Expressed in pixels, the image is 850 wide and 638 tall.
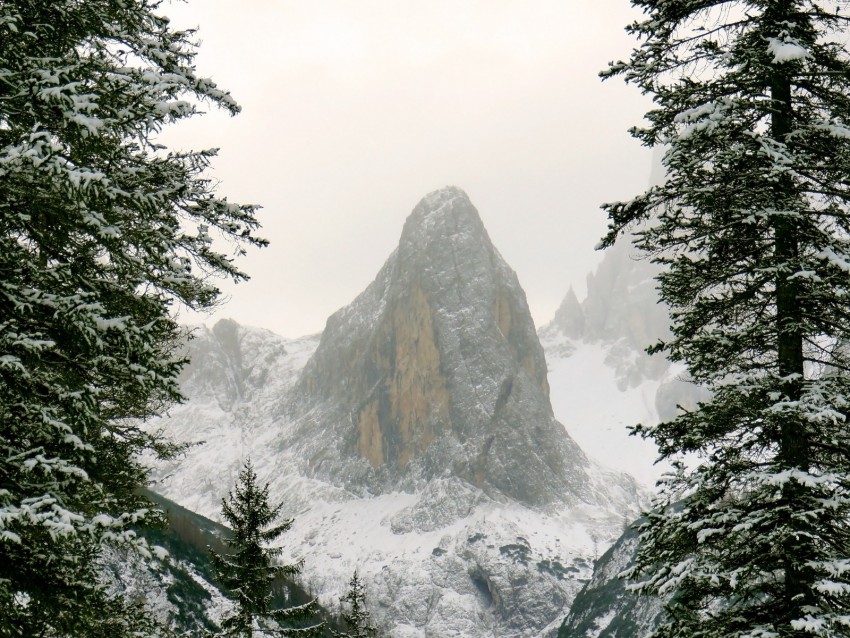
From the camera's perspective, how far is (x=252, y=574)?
18.5 metres

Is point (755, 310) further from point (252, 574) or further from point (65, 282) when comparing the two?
point (252, 574)

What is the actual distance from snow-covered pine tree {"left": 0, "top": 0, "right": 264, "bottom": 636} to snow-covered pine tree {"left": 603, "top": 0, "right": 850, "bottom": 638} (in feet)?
18.0

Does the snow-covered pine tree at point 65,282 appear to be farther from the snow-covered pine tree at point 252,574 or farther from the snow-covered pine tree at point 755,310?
the snow-covered pine tree at point 252,574

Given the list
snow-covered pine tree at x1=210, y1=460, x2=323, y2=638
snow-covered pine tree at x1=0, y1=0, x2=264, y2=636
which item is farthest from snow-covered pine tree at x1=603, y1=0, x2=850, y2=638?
snow-covered pine tree at x1=210, y1=460, x2=323, y2=638

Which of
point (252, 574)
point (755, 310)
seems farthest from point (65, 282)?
point (252, 574)

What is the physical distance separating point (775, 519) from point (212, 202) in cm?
723

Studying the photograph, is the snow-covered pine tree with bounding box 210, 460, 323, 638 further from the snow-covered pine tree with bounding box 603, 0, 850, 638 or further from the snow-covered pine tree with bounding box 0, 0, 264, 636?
the snow-covered pine tree with bounding box 603, 0, 850, 638

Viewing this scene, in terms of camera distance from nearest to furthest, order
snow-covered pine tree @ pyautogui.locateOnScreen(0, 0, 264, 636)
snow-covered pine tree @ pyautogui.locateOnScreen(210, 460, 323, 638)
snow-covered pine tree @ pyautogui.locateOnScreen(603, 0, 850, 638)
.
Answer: snow-covered pine tree @ pyautogui.locateOnScreen(0, 0, 264, 636) < snow-covered pine tree @ pyautogui.locateOnScreen(603, 0, 850, 638) < snow-covered pine tree @ pyautogui.locateOnScreen(210, 460, 323, 638)

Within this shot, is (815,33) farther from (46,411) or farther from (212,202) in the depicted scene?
(46,411)

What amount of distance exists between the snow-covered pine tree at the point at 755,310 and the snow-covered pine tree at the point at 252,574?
1186 cm

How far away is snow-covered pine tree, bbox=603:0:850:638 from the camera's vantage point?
7582 mm

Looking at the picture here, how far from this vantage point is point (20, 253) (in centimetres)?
671

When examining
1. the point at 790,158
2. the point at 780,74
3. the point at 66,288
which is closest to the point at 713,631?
the point at 790,158

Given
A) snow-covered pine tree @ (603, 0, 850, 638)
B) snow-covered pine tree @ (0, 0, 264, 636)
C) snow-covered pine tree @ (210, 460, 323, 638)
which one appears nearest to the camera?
snow-covered pine tree @ (0, 0, 264, 636)
